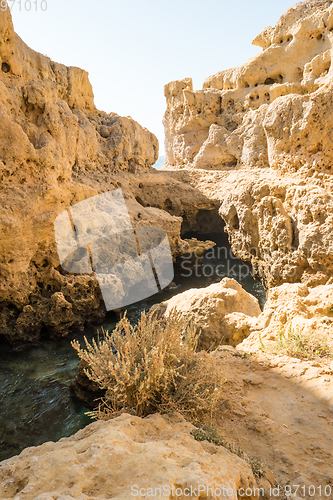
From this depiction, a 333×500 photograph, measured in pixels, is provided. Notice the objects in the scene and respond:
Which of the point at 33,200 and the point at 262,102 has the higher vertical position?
the point at 262,102

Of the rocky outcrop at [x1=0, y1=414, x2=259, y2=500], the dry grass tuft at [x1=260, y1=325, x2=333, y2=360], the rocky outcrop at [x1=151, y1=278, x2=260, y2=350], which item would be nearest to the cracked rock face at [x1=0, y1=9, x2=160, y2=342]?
the rocky outcrop at [x1=151, y1=278, x2=260, y2=350]

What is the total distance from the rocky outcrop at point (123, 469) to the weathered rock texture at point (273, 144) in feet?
20.1

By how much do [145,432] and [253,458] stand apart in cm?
71

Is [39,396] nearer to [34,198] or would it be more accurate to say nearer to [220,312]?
[220,312]

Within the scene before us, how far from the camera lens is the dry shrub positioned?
83.7 inches

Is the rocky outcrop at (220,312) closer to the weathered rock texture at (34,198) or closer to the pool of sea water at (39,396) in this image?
the pool of sea water at (39,396)

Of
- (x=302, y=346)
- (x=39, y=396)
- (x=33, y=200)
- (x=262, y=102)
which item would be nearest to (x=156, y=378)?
(x=302, y=346)

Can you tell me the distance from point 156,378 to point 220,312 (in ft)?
9.51

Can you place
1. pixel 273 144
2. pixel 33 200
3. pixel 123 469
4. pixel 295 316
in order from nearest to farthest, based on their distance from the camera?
pixel 123 469
pixel 295 316
pixel 33 200
pixel 273 144

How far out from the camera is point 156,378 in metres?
2.15

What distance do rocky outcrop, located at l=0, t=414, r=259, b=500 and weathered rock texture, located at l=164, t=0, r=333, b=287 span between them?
614cm

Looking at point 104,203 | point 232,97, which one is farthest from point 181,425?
point 232,97

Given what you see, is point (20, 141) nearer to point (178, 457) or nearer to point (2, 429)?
point (2, 429)

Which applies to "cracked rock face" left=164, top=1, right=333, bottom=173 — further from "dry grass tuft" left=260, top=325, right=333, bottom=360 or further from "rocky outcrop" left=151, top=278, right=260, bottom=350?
"dry grass tuft" left=260, top=325, right=333, bottom=360
